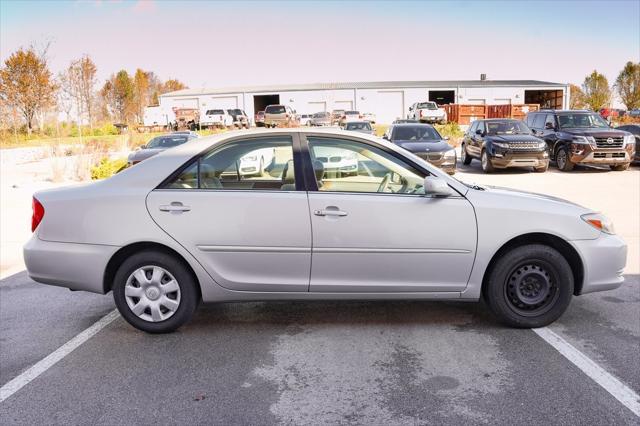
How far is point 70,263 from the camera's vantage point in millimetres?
4531

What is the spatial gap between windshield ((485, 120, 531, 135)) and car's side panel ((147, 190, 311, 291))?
1525cm

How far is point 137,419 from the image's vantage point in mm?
3232

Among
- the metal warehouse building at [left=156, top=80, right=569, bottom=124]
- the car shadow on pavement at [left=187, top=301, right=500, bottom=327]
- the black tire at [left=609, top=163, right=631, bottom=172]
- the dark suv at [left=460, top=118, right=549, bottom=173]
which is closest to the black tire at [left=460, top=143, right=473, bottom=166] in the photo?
the dark suv at [left=460, top=118, right=549, bottom=173]

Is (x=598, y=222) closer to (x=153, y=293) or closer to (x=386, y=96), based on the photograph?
(x=153, y=293)

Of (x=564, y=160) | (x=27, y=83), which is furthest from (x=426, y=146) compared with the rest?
(x=27, y=83)

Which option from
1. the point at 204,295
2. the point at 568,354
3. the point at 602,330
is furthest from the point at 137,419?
the point at 602,330

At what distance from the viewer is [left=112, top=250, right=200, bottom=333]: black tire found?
4457 millimetres

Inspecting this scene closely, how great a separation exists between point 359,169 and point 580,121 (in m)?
15.8

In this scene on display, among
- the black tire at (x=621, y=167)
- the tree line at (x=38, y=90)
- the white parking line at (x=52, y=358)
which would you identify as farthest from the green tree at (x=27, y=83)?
the white parking line at (x=52, y=358)

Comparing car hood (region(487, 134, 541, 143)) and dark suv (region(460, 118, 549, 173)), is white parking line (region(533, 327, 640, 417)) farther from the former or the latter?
car hood (region(487, 134, 541, 143))

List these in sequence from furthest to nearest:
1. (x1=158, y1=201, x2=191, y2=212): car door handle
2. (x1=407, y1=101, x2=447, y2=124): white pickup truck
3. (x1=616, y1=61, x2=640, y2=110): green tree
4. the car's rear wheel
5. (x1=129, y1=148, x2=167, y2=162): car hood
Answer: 1. (x1=616, y1=61, x2=640, y2=110): green tree
2. (x1=407, y1=101, x2=447, y2=124): white pickup truck
3. the car's rear wheel
4. (x1=129, y1=148, x2=167, y2=162): car hood
5. (x1=158, y1=201, x2=191, y2=212): car door handle

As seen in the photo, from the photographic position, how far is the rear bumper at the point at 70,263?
4.48 metres

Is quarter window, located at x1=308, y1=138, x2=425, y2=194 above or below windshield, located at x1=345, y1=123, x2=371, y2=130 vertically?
below

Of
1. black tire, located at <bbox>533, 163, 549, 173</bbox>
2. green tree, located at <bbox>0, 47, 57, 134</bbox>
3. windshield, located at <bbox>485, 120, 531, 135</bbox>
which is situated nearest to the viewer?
black tire, located at <bbox>533, 163, 549, 173</bbox>
